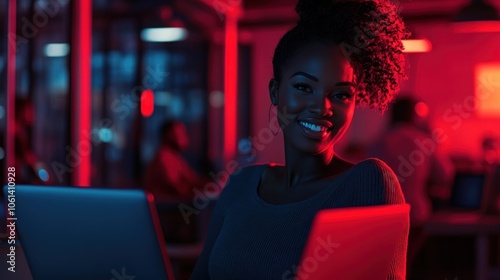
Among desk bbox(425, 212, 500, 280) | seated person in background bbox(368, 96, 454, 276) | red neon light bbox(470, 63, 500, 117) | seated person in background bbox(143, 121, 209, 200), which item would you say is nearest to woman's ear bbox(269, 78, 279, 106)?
seated person in background bbox(368, 96, 454, 276)

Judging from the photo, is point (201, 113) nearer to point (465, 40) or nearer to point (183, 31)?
point (183, 31)

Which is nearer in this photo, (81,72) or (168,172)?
(81,72)

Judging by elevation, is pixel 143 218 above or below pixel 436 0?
below

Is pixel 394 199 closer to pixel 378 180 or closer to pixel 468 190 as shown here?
pixel 378 180

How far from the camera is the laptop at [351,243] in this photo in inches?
46.0

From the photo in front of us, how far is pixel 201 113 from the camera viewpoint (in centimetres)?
1119

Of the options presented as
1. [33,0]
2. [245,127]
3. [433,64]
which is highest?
[33,0]

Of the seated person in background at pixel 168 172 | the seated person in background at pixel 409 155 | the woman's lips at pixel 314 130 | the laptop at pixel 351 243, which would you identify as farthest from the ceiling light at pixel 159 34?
the laptop at pixel 351 243

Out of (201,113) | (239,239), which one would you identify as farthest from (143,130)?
(239,239)

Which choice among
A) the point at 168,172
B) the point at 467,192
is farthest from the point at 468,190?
the point at 168,172

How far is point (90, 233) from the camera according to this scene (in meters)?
1.45

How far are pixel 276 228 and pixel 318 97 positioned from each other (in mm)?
319

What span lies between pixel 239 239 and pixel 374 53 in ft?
1.81

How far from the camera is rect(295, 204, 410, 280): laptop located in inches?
46.0
